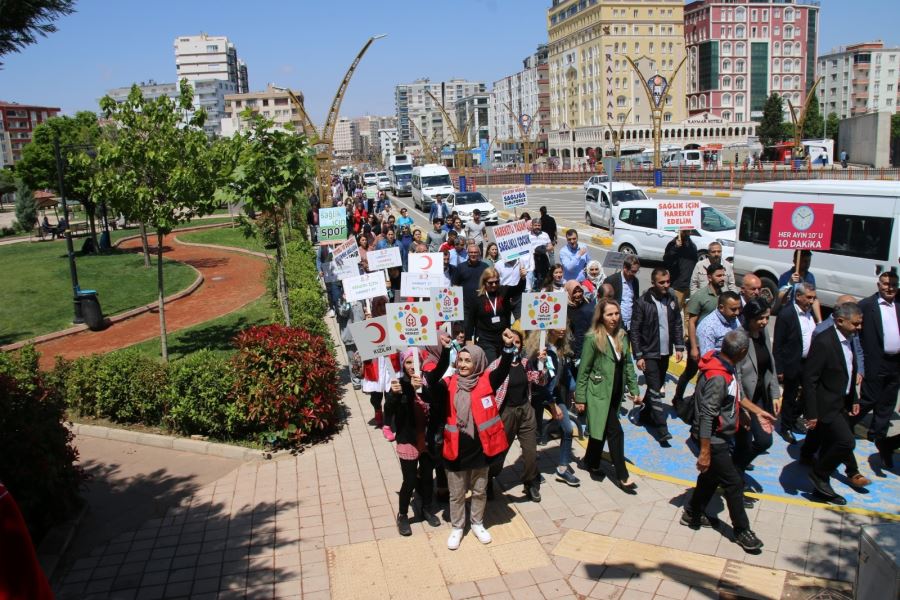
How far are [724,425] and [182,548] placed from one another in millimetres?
4793

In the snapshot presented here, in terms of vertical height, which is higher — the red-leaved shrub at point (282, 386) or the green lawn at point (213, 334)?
the red-leaved shrub at point (282, 386)

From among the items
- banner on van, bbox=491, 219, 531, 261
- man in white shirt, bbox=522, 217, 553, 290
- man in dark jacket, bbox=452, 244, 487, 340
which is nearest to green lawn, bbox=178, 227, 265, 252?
man in white shirt, bbox=522, 217, 553, 290

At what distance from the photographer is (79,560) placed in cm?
627

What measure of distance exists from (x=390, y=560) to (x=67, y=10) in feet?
17.8

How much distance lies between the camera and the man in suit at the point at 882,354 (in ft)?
24.6

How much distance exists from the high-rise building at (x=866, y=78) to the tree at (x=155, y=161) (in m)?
140

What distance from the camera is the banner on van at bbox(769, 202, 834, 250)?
9547 mm

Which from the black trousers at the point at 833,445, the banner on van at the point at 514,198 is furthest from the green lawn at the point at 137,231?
the black trousers at the point at 833,445

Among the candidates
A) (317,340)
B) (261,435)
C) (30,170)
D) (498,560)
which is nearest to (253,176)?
(317,340)

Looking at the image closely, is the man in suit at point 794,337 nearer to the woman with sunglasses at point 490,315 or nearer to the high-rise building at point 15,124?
the woman with sunglasses at point 490,315

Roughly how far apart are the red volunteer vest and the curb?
10.4 ft

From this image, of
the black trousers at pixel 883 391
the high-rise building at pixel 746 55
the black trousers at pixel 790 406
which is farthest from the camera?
the high-rise building at pixel 746 55

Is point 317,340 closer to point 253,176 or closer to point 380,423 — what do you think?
point 380,423

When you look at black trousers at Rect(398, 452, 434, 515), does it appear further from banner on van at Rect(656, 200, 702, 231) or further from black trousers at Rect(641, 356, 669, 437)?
banner on van at Rect(656, 200, 702, 231)
